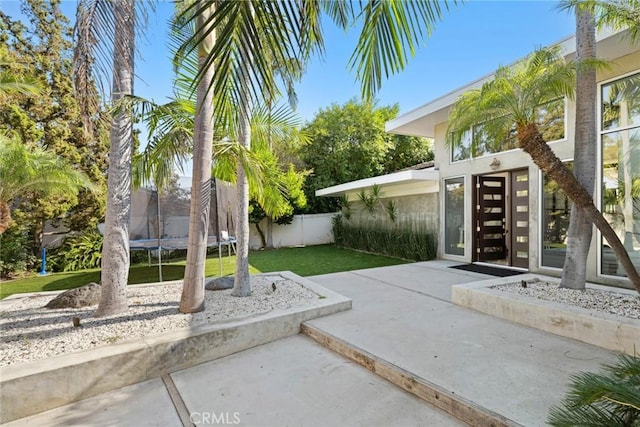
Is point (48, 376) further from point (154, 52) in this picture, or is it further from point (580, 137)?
point (580, 137)

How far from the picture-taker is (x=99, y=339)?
327 cm

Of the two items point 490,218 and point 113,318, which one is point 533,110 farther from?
point 113,318

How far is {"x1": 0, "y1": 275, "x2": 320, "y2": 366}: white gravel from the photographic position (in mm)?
3143

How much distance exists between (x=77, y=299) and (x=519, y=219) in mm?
8859

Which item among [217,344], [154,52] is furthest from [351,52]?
[217,344]

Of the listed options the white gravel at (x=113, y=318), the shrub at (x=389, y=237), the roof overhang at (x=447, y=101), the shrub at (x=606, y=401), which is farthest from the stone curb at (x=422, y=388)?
the shrub at (x=389, y=237)

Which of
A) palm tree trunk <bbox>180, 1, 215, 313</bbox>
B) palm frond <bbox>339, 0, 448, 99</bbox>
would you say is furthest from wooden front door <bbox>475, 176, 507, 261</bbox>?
palm frond <bbox>339, 0, 448, 99</bbox>

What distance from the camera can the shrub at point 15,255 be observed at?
26.6 ft

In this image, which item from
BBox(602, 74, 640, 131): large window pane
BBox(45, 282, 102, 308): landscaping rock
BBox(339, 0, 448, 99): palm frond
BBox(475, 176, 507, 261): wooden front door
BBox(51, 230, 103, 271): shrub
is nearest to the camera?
BBox(339, 0, 448, 99): palm frond

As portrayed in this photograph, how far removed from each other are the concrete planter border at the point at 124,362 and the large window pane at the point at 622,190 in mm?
5906

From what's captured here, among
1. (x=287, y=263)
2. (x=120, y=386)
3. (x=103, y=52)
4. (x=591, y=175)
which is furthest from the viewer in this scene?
(x=287, y=263)

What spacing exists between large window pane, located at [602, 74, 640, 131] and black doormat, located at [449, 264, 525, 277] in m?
3.34

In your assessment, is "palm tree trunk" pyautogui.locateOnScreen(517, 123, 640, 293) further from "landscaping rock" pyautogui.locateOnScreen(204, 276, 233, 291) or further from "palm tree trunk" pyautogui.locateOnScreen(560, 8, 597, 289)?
"landscaping rock" pyautogui.locateOnScreen(204, 276, 233, 291)

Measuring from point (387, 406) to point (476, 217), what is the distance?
7.24 meters
